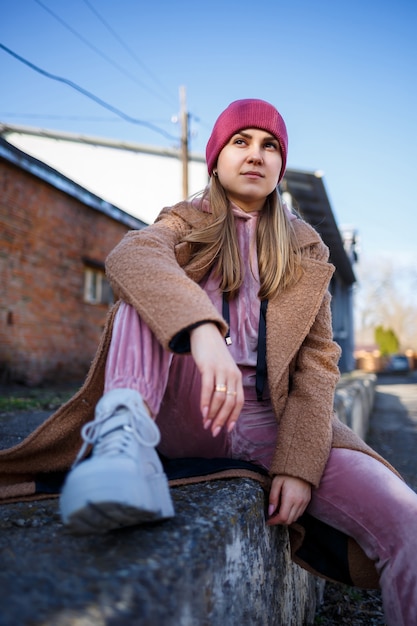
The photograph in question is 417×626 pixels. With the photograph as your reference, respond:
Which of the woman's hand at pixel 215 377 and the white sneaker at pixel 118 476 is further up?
the woman's hand at pixel 215 377

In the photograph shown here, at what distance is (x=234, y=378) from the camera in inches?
48.6

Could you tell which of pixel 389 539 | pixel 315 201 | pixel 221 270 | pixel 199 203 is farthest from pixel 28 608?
pixel 315 201

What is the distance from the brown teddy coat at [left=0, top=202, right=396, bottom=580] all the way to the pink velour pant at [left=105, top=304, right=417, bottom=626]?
2.4 inches

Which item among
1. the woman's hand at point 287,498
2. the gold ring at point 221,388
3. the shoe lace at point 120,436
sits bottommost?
the woman's hand at point 287,498

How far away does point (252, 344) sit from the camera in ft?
5.57

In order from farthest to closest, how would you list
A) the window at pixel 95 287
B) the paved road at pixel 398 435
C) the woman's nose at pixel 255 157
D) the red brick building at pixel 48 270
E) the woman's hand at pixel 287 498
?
the window at pixel 95 287, the red brick building at pixel 48 270, the paved road at pixel 398 435, the woman's nose at pixel 255 157, the woman's hand at pixel 287 498

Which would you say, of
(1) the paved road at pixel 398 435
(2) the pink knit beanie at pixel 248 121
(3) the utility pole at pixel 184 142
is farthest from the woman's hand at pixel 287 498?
(3) the utility pole at pixel 184 142

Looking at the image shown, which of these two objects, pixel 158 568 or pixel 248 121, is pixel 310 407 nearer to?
pixel 158 568

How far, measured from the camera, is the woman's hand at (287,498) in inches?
57.6

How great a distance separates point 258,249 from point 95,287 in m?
10.5

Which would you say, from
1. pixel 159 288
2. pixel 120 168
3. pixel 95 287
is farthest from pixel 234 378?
pixel 120 168

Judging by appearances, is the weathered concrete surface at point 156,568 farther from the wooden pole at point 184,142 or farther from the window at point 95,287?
the wooden pole at point 184,142

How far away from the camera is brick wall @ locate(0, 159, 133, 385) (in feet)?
30.3

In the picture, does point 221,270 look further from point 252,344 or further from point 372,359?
point 372,359
